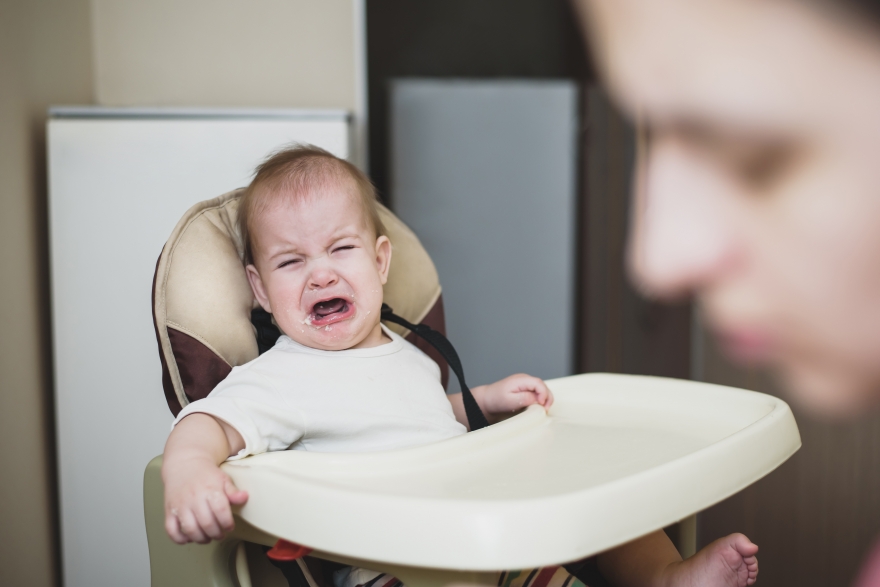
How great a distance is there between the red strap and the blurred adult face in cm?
36

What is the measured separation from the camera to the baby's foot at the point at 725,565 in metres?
0.74

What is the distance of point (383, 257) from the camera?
3.34 ft

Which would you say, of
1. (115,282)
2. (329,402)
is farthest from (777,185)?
(115,282)

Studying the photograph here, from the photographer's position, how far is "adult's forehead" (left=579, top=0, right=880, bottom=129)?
0.31m

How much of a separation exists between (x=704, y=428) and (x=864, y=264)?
0.59 meters

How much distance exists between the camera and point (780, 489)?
1259mm

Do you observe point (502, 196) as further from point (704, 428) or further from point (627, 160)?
point (704, 428)

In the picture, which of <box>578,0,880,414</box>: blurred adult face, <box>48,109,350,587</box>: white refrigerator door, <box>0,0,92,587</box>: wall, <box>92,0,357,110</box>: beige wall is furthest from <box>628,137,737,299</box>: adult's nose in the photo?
<box>92,0,357,110</box>: beige wall

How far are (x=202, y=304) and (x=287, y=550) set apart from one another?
0.38 meters

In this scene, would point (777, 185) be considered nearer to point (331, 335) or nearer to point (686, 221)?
point (686, 221)

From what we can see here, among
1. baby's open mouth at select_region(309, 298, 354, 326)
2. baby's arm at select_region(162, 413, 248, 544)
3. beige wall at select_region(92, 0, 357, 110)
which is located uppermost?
beige wall at select_region(92, 0, 357, 110)

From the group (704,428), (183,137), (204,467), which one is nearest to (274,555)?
(204,467)

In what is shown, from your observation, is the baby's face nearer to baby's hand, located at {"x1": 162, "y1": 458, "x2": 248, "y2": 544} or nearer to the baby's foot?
baby's hand, located at {"x1": 162, "y1": 458, "x2": 248, "y2": 544}

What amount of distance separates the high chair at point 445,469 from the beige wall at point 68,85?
1.53 feet
